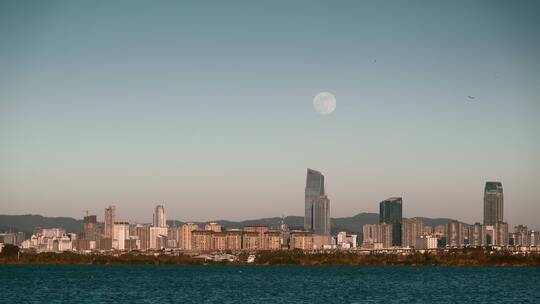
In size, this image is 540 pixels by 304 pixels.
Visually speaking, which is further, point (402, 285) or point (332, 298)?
point (402, 285)

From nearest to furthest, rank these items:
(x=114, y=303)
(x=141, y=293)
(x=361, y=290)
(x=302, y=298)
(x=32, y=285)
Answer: (x=114, y=303) → (x=302, y=298) → (x=141, y=293) → (x=361, y=290) → (x=32, y=285)

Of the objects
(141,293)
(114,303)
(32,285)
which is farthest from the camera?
(32,285)

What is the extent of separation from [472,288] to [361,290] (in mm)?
16931

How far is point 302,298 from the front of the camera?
100188 mm

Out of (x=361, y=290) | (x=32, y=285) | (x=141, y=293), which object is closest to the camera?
(x=141, y=293)

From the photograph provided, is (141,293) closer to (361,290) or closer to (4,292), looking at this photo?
(4,292)

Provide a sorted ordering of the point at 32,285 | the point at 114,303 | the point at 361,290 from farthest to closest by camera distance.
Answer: the point at 32,285 → the point at 361,290 → the point at 114,303

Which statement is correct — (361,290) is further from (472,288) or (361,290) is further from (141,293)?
(141,293)

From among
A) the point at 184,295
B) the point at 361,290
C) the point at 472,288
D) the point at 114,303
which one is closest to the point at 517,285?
the point at 472,288

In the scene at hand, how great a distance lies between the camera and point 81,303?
92250 mm

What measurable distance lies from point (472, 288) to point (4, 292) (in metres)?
61.0

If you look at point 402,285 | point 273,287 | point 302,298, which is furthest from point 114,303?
point 402,285

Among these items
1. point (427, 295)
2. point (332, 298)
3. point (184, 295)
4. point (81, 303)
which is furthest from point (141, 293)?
point (427, 295)

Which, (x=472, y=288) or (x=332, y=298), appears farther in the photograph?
(x=472, y=288)
